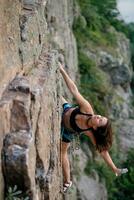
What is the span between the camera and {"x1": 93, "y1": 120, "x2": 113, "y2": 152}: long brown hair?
6.69 metres

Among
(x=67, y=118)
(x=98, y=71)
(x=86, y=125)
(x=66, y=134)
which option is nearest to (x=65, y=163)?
(x=66, y=134)

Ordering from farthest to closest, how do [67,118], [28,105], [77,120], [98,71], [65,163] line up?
[98,71], [65,163], [67,118], [77,120], [28,105]

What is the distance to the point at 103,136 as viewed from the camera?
6770 mm

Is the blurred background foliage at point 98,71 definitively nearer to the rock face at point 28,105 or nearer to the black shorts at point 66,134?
the black shorts at point 66,134

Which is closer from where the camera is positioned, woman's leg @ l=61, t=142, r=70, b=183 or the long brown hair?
the long brown hair

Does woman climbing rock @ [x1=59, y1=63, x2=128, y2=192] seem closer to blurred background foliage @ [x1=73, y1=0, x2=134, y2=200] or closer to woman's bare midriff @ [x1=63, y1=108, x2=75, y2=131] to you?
woman's bare midriff @ [x1=63, y1=108, x2=75, y2=131]

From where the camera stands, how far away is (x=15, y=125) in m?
5.23

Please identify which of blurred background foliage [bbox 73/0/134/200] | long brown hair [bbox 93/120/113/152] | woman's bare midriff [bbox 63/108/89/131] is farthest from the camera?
blurred background foliage [bbox 73/0/134/200]

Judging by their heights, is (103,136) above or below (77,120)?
below

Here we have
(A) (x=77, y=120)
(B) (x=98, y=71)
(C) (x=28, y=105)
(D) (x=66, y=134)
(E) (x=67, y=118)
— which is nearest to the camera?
(C) (x=28, y=105)

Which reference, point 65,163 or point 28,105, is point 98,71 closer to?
point 65,163

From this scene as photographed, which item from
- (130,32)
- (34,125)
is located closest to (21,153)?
(34,125)

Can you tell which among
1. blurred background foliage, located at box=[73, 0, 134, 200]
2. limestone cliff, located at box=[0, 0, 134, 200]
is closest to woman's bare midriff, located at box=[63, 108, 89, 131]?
limestone cliff, located at box=[0, 0, 134, 200]

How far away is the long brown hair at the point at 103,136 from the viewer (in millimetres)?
6691
